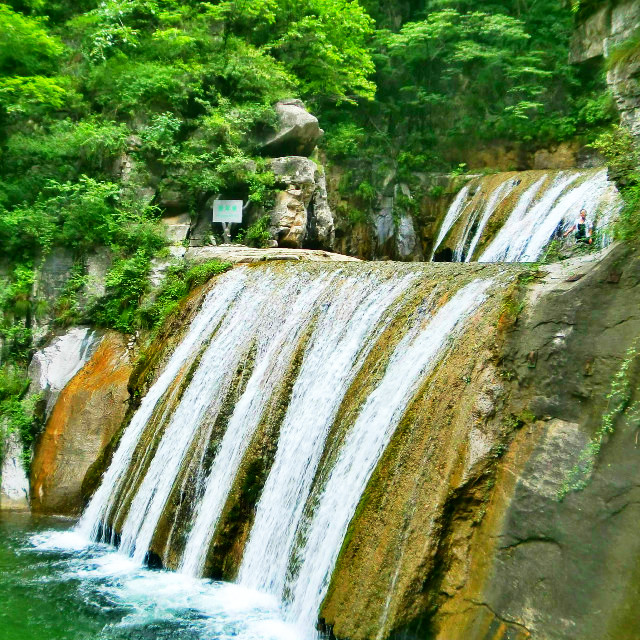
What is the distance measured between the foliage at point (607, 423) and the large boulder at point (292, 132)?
31.7ft

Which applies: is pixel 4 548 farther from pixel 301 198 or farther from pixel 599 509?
pixel 301 198

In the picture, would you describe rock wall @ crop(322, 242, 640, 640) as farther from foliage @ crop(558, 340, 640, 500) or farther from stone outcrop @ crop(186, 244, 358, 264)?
stone outcrop @ crop(186, 244, 358, 264)

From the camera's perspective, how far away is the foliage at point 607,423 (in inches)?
161

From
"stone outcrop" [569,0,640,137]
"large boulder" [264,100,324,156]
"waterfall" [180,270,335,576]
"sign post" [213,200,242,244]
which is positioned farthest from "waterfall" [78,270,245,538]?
"stone outcrop" [569,0,640,137]

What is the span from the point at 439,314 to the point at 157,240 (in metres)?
6.75

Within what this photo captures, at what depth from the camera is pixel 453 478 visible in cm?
448

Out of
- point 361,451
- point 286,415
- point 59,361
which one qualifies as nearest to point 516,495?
point 361,451

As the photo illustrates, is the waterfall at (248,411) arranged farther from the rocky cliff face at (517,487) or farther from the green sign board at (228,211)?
the green sign board at (228,211)

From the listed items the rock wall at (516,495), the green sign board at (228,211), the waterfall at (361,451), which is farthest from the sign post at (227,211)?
the rock wall at (516,495)

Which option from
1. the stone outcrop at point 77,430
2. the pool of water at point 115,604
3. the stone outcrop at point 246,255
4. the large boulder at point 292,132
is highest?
the large boulder at point 292,132

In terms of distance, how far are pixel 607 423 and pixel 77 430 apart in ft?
25.6

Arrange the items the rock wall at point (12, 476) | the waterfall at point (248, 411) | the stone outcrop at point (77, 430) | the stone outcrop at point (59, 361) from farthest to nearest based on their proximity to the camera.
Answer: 1. the stone outcrop at point (59, 361)
2. the rock wall at point (12, 476)
3. the stone outcrop at point (77, 430)
4. the waterfall at point (248, 411)

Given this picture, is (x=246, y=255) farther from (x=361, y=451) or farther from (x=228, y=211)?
(x=361, y=451)

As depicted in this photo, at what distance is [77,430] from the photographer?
9375 mm
